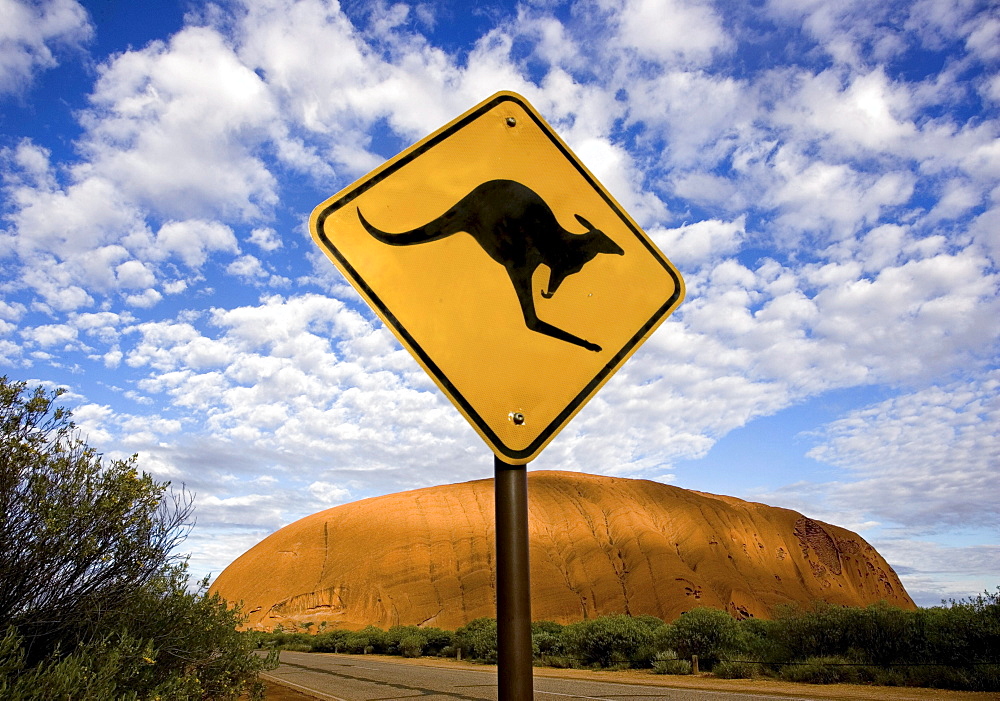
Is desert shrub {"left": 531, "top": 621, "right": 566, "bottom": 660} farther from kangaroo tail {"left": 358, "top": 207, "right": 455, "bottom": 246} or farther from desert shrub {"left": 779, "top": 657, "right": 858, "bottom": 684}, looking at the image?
kangaroo tail {"left": 358, "top": 207, "right": 455, "bottom": 246}

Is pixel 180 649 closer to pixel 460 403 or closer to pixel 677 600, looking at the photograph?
pixel 460 403

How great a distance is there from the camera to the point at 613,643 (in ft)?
80.0

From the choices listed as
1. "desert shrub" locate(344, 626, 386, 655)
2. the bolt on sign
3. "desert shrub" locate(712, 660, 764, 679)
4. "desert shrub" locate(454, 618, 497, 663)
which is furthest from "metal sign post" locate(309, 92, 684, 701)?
"desert shrub" locate(344, 626, 386, 655)

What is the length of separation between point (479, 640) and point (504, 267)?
31.3 meters

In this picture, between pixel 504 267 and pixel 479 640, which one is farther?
pixel 479 640

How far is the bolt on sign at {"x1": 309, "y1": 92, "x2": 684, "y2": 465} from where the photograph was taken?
1.38 metres

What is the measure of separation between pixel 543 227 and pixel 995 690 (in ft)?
55.9

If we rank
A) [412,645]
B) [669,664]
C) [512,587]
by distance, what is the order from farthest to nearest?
[412,645]
[669,664]
[512,587]

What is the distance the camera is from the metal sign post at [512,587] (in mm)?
1301

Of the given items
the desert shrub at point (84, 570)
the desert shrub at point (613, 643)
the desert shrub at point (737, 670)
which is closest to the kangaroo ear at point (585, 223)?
the desert shrub at point (84, 570)

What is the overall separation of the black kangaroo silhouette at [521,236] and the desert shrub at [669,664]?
22117 millimetres

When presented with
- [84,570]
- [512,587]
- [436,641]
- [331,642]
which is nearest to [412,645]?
[436,641]

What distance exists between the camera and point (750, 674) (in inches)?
733

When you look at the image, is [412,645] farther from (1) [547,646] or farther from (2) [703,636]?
(2) [703,636]
